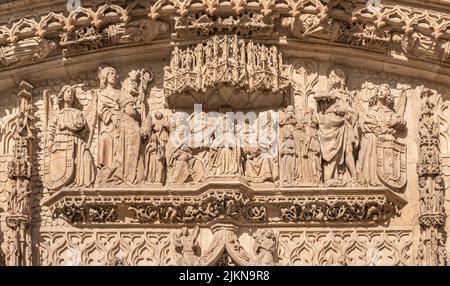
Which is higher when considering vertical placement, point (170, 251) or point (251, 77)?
point (251, 77)

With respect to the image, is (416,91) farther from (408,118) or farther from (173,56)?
(173,56)

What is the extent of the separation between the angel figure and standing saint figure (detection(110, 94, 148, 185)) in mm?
745

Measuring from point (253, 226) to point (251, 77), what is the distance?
1.58 metres

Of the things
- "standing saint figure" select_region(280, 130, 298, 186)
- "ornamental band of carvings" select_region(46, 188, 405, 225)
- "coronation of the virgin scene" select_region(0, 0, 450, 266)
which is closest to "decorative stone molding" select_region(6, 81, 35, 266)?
"coronation of the virgin scene" select_region(0, 0, 450, 266)

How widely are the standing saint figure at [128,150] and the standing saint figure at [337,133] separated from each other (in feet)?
6.22

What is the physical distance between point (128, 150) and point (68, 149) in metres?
0.65

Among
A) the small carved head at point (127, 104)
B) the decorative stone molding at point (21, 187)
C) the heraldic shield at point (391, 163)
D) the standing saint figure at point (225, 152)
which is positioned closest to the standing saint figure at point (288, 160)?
the standing saint figure at point (225, 152)

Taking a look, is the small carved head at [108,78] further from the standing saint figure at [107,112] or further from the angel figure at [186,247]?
the angel figure at [186,247]

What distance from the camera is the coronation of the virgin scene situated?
2778 cm

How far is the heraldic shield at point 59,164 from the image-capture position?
2806 centimetres

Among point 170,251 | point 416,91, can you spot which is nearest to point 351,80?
point 416,91

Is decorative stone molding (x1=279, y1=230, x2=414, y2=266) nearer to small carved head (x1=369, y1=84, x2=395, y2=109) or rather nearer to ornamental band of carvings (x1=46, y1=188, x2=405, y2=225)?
ornamental band of carvings (x1=46, y1=188, x2=405, y2=225)

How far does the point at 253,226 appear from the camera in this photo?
91.6 ft

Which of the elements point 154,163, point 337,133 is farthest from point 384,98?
point 154,163
